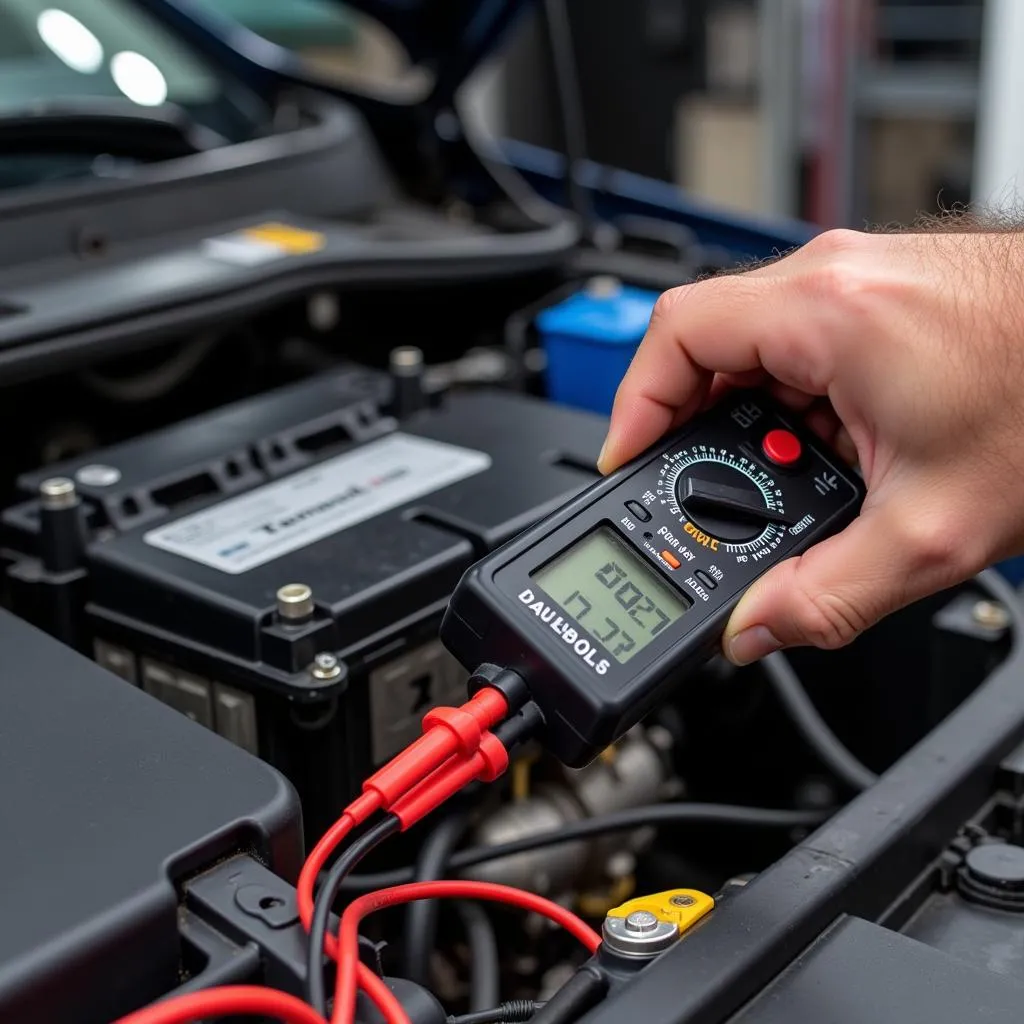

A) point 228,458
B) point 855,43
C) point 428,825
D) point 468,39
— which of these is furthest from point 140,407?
point 855,43

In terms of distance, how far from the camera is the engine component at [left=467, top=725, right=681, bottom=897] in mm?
821

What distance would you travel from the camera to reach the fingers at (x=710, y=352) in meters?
0.64

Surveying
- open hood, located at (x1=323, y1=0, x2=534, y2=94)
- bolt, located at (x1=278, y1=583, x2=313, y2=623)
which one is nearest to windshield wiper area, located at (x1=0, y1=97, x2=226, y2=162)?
open hood, located at (x1=323, y1=0, x2=534, y2=94)

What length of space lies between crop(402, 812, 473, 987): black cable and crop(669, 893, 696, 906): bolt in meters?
0.14

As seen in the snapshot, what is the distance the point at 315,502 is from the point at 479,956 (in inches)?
11.0

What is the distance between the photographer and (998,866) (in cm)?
70

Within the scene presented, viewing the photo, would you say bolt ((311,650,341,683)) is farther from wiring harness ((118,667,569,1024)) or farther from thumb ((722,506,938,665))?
thumb ((722,506,938,665))

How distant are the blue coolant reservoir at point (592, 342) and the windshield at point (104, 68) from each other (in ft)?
1.50

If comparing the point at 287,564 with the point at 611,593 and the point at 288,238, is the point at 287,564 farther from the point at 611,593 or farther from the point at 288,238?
the point at 288,238

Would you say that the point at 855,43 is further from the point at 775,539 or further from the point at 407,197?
the point at 775,539

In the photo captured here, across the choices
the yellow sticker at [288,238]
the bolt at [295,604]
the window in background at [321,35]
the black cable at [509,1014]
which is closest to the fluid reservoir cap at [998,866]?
the black cable at [509,1014]

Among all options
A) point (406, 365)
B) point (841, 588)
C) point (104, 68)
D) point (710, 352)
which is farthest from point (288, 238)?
point (841, 588)

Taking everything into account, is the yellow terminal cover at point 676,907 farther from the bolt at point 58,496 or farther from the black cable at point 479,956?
the bolt at point 58,496

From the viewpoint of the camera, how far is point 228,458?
0.88 meters
